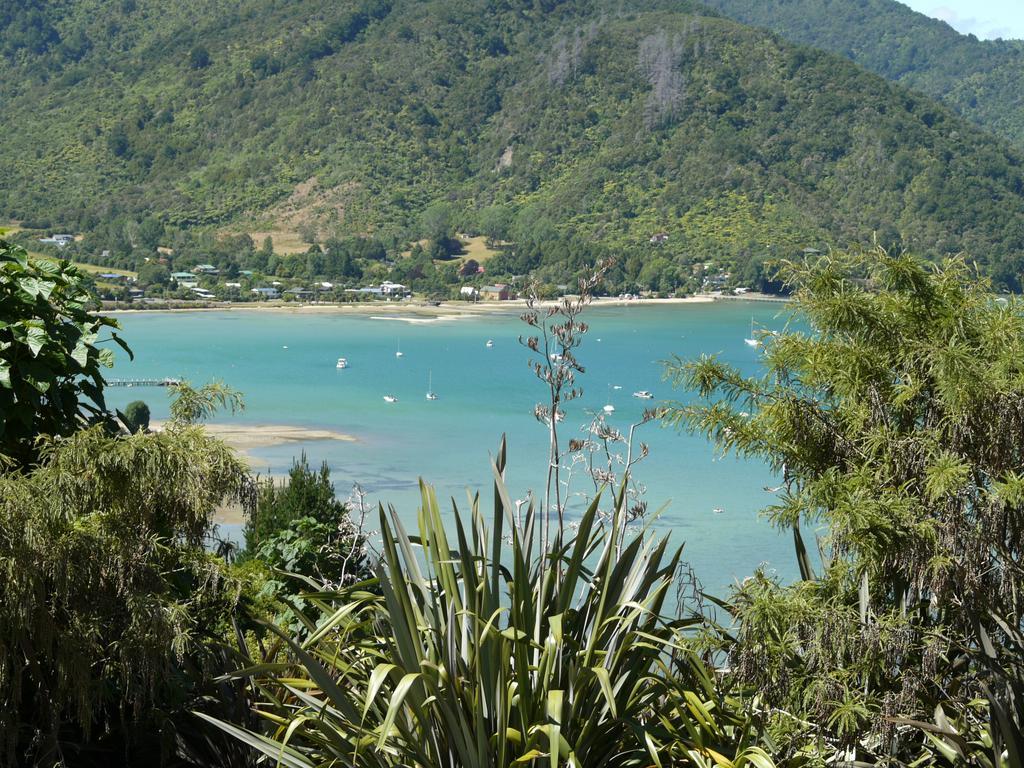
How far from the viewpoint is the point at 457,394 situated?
41.7m

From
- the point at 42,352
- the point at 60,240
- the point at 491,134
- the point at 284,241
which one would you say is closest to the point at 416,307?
the point at 284,241

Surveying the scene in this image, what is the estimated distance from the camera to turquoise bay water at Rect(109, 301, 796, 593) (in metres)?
23.2

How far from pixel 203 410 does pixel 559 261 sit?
72452 millimetres

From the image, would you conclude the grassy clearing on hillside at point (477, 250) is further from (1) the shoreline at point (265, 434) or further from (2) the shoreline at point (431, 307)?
(1) the shoreline at point (265, 434)

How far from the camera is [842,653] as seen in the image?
342cm

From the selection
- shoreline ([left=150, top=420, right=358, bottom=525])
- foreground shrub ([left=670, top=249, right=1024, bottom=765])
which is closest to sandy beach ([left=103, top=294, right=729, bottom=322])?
shoreline ([left=150, top=420, right=358, bottom=525])

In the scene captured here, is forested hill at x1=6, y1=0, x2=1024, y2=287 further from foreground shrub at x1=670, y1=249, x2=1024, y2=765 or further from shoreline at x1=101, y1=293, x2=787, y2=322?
foreground shrub at x1=670, y1=249, x2=1024, y2=765

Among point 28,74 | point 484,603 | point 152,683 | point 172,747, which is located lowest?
point 172,747

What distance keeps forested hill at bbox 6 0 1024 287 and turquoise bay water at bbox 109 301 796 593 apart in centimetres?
1534

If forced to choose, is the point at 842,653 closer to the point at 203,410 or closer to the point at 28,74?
the point at 203,410

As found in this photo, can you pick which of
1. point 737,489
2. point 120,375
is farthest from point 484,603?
point 120,375

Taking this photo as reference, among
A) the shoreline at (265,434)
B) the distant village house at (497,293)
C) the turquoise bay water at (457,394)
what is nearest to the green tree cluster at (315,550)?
the turquoise bay water at (457,394)

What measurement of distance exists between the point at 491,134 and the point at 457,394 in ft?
228

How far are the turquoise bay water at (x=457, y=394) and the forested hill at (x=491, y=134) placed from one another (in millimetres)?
15338
